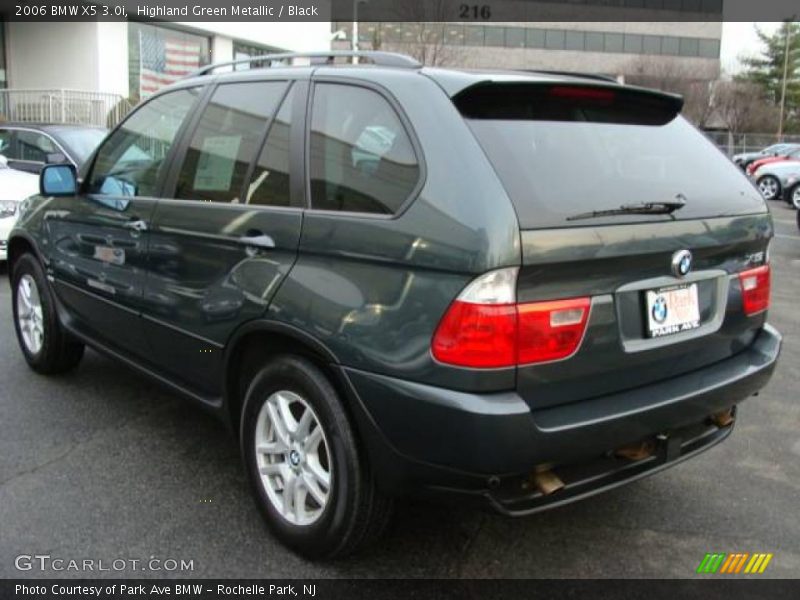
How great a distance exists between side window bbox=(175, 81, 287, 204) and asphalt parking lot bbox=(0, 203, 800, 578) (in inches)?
50.3

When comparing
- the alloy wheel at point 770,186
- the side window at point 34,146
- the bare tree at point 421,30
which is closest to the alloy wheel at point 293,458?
the side window at point 34,146

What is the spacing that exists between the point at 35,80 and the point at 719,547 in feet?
70.3

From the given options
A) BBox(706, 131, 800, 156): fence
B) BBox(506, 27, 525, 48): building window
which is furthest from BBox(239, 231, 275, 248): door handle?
BBox(506, 27, 525, 48): building window

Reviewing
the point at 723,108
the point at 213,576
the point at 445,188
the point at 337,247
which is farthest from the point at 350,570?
the point at 723,108

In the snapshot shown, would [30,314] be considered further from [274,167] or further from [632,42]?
[632,42]

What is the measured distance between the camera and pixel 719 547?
308cm

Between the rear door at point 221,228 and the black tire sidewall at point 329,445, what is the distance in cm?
25

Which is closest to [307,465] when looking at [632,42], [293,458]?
[293,458]

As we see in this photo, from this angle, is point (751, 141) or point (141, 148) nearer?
point (141, 148)

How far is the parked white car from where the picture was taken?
7.93 m

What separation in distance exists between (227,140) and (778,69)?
71.8 meters

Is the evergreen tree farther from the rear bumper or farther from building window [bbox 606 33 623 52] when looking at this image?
the rear bumper

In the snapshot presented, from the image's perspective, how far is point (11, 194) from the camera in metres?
8.12

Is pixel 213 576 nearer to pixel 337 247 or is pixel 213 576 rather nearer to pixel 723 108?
pixel 337 247
